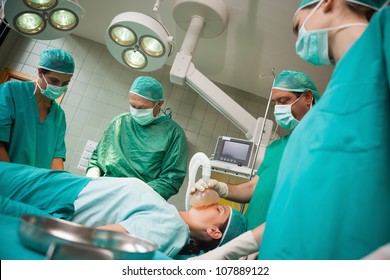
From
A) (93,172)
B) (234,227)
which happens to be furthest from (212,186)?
(93,172)

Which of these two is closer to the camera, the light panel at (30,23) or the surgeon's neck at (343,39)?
the surgeon's neck at (343,39)

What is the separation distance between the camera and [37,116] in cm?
202

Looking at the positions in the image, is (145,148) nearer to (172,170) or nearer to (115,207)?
(172,170)

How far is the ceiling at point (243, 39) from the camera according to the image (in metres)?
2.54

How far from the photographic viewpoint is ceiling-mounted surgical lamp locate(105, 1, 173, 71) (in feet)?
6.20

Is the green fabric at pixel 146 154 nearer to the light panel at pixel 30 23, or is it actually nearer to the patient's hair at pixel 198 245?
the patient's hair at pixel 198 245

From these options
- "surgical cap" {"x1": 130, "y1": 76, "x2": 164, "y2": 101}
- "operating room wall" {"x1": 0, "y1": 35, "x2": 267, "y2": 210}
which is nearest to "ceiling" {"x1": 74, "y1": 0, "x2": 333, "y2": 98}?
"operating room wall" {"x1": 0, "y1": 35, "x2": 267, "y2": 210}

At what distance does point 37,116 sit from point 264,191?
1.62 meters

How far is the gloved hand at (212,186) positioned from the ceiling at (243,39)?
1637 mm

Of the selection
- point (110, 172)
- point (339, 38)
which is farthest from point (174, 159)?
point (339, 38)

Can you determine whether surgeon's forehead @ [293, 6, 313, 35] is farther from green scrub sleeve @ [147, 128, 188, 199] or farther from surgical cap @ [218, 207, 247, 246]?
green scrub sleeve @ [147, 128, 188, 199]

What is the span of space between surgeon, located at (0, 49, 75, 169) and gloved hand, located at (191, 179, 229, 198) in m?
1.17

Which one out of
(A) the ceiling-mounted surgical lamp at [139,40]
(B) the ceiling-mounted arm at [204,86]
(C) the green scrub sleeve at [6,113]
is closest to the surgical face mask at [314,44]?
(A) the ceiling-mounted surgical lamp at [139,40]
